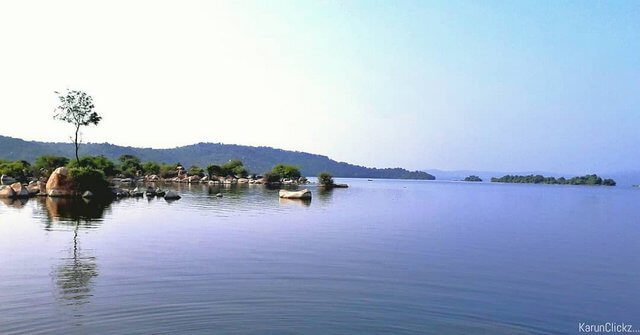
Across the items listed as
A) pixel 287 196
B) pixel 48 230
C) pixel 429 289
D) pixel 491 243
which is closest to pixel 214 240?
pixel 48 230

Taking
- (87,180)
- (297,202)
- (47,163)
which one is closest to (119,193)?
(87,180)

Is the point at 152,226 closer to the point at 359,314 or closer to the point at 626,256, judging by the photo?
the point at 359,314

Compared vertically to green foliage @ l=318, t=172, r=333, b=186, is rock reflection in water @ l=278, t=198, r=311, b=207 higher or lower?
lower

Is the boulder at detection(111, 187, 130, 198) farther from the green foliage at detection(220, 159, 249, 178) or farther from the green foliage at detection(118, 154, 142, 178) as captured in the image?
the green foliage at detection(220, 159, 249, 178)

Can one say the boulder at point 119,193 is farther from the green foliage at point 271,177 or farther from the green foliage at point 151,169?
the green foliage at point 151,169

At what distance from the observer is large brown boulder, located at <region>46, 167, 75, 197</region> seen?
5853 cm

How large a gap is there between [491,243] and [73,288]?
2278 cm

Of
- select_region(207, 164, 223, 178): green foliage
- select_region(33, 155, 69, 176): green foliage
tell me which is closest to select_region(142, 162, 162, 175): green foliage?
select_region(207, 164, 223, 178): green foliage

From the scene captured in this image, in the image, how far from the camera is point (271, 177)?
149 meters

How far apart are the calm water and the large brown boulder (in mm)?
26552

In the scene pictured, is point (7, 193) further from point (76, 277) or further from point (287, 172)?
point (287, 172)

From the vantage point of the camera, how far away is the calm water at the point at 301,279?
12875mm

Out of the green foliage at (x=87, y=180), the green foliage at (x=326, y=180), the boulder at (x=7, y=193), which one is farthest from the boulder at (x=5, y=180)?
the green foliage at (x=326, y=180)

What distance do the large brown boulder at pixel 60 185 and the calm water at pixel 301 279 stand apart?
26.6 metres
